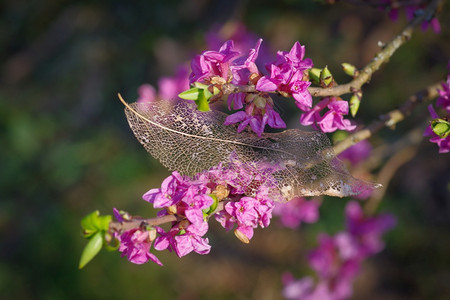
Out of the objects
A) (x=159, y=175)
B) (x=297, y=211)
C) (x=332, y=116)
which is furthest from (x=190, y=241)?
(x=159, y=175)

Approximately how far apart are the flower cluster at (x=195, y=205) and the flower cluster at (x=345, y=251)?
1.16 meters

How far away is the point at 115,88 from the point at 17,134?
0.84m

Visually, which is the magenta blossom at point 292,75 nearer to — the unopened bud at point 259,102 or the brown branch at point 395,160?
the unopened bud at point 259,102

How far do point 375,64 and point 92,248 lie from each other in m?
0.73

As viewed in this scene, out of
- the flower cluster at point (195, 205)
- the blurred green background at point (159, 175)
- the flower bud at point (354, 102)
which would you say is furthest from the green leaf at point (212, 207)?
the blurred green background at point (159, 175)

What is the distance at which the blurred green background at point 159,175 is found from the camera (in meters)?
2.87

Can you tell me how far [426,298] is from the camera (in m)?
2.72

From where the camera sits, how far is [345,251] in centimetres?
187

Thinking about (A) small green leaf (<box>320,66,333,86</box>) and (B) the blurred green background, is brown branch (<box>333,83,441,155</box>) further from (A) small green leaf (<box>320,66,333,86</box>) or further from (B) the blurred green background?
(B) the blurred green background

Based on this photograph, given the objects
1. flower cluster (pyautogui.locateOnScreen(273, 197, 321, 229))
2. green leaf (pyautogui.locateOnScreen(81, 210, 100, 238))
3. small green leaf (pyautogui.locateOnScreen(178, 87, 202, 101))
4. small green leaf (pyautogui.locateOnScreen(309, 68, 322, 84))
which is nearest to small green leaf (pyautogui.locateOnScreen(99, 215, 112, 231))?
green leaf (pyautogui.locateOnScreen(81, 210, 100, 238))

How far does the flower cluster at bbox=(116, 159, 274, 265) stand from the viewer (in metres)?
0.81

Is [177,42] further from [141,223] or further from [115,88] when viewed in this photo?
[141,223]

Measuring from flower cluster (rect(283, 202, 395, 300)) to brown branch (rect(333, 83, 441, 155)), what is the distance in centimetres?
85

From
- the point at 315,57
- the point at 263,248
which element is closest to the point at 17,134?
the point at 263,248
